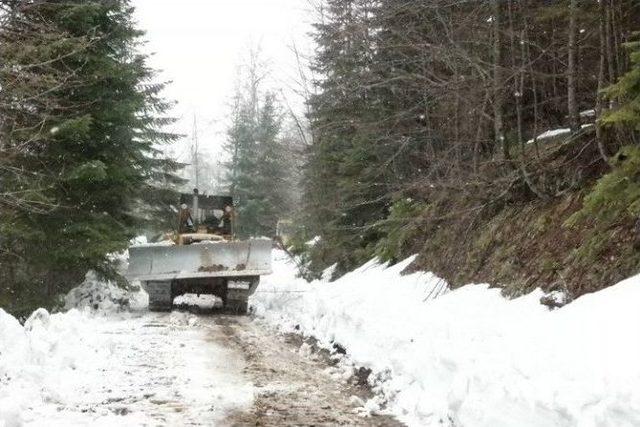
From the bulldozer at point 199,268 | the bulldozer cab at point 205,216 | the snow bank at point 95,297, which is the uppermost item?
the bulldozer cab at point 205,216

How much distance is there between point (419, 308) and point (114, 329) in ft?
18.0

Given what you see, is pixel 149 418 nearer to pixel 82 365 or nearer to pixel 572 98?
pixel 82 365

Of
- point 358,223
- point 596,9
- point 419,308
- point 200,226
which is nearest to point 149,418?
point 419,308

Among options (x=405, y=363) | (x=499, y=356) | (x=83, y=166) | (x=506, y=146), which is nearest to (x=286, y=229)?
(x=83, y=166)

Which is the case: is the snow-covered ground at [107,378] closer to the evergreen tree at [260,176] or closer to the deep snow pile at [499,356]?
the deep snow pile at [499,356]

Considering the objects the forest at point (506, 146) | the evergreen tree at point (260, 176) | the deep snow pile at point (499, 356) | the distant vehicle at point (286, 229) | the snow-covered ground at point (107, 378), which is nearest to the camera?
the deep snow pile at point (499, 356)

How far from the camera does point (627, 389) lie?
150 inches

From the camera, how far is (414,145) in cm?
1578

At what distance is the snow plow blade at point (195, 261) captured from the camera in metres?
13.6

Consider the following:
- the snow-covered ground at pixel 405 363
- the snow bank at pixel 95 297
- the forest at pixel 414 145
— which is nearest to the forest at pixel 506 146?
the forest at pixel 414 145

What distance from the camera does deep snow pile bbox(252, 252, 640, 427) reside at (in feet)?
13.6

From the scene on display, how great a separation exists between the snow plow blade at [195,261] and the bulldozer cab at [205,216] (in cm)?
161

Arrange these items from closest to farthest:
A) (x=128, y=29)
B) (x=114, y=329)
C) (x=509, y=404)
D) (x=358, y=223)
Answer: (x=509, y=404) → (x=114, y=329) → (x=128, y=29) → (x=358, y=223)

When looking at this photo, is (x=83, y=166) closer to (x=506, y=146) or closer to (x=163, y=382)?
(x=163, y=382)
